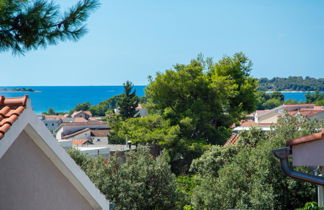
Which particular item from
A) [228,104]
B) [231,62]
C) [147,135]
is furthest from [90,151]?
[231,62]

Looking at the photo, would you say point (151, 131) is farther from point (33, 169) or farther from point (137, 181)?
point (33, 169)

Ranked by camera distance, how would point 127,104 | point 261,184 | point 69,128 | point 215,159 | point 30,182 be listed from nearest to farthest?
point 30,182
point 261,184
point 215,159
point 127,104
point 69,128

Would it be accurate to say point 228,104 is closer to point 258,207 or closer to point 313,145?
point 258,207

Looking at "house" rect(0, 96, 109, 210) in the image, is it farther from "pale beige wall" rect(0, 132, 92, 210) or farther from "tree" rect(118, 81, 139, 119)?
"tree" rect(118, 81, 139, 119)

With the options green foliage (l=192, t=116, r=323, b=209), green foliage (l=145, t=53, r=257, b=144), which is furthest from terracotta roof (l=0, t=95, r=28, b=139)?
green foliage (l=145, t=53, r=257, b=144)

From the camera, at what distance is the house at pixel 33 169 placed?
3824mm

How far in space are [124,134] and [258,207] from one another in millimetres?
23663

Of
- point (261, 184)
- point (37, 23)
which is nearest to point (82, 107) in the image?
point (261, 184)

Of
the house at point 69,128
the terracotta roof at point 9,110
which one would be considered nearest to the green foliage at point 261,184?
the terracotta roof at point 9,110

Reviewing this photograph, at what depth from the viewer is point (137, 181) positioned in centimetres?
1427

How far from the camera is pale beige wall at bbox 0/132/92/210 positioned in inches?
158

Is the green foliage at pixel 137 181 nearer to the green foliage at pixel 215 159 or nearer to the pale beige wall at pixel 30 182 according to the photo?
the green foliage at pixel 215 159

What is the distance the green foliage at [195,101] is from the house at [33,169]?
1080 inches

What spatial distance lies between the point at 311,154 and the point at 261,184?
331 inches
